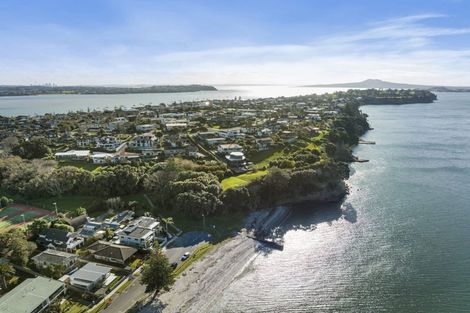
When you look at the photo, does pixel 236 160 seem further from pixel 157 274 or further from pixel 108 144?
pixel 157 274

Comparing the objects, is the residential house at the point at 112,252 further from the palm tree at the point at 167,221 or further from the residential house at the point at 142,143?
the residential house at the point at 142,143

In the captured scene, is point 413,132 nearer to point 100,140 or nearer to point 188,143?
point 188,143

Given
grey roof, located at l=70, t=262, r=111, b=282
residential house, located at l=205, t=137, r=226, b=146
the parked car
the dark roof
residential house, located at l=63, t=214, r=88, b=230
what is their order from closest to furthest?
1. grey roof, located at l=70, t=262, r=111, b=282
2. the dark roof
3. the parked car
4. residential house, located at l=63, t=214, r=88, b=230
5. residential house, located at l=205, t=137, r=226, b=146

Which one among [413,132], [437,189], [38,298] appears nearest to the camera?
[38,298]

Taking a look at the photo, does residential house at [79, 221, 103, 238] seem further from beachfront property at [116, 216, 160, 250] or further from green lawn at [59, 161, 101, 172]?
green lawn at [59, 161, 101, 172]

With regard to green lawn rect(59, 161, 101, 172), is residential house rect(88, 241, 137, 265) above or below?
below

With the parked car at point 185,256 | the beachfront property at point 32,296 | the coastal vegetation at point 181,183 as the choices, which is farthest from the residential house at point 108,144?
the beachfront property at point 32,296

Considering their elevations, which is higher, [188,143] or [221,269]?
[188,143]

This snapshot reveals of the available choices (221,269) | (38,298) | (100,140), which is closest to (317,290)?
(221,269)

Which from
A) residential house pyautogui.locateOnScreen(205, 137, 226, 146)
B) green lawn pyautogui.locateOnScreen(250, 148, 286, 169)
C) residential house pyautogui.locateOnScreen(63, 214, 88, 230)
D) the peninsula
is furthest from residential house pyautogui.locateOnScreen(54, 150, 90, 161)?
green lawn pyautogui.locateOnScreen(250, 148, 286, 169)
